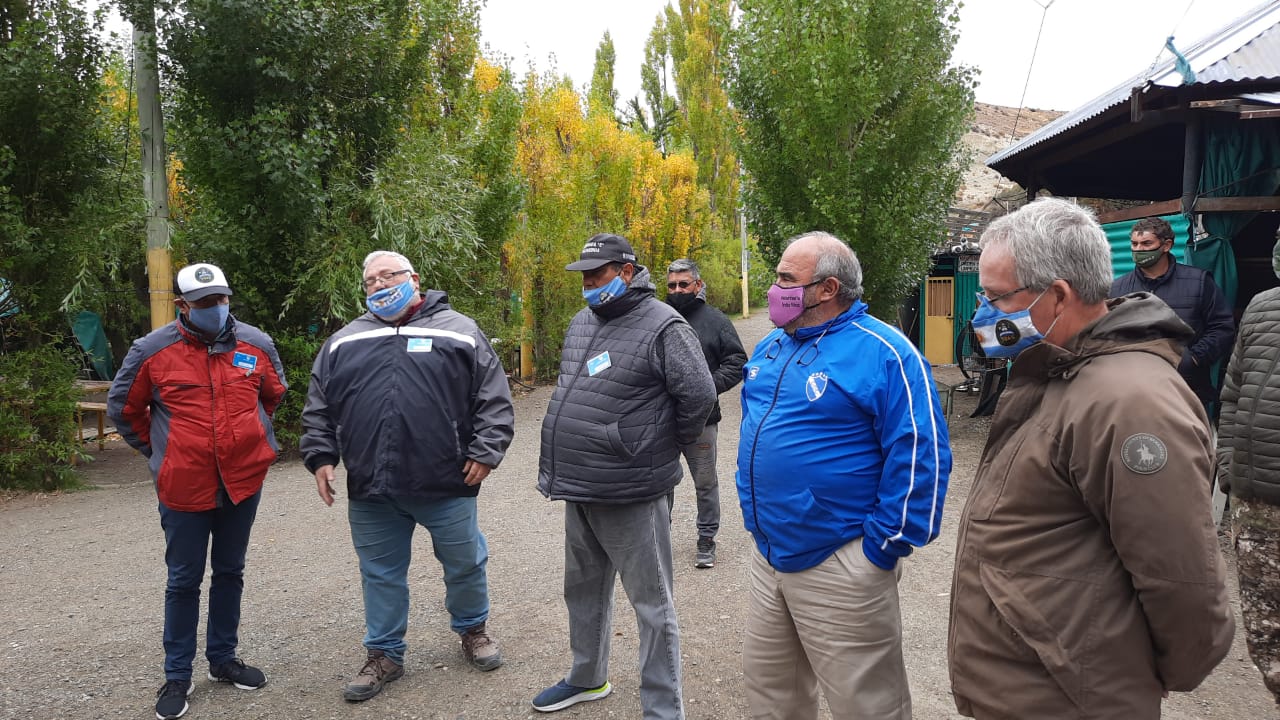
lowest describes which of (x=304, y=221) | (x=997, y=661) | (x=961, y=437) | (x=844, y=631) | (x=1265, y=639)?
(x=961, y=437)

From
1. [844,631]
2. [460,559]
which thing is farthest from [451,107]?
[844,631]

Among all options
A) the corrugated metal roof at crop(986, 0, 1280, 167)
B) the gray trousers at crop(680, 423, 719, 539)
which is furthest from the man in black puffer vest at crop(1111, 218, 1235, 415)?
the gray trousers at crop(680, 423, 719, 539)

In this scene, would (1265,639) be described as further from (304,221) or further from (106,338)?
(106,338)

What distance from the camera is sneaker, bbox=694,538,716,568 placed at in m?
5.60

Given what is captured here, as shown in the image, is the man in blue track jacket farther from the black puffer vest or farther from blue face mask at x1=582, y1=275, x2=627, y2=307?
blue face mask at x1=582, y1=275, x2=627, y2=307

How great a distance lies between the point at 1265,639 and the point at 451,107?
41.3 feet

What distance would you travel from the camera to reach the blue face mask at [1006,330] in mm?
1994

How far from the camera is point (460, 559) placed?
401 centimetres

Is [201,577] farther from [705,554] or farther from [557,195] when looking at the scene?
[557,195]

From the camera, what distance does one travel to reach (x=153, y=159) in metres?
9.73

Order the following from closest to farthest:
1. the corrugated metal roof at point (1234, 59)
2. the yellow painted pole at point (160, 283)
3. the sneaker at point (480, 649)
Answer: the sneaker at point (480, 649), the corrugated metal roof at point (1234, 59), the yellow painted pole at point (160, 283)

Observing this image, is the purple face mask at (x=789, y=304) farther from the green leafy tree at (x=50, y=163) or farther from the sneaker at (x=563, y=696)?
the green leafy tree at (x=50, y=163)

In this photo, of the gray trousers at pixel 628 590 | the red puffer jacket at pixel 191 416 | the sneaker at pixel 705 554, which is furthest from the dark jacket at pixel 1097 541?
the sneaker at pixel 705 554

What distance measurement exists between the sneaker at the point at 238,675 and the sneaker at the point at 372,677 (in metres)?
0.46
